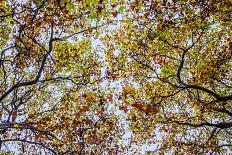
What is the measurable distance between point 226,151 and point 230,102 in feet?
12.7

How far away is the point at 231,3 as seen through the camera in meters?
17.8

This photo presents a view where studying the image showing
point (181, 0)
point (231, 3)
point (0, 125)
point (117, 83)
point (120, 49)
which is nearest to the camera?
point (0, 125)

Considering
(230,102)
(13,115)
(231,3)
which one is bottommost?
(13,115)

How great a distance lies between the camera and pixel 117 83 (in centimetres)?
2483

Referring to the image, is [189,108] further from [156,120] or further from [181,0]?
[181,0]

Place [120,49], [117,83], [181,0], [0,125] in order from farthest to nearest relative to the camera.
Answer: [117,83]
[120,49]
[181,0]
[0,125]

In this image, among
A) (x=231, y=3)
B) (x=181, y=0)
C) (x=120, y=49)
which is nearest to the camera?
(x=231, y=3)

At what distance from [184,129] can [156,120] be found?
3.16 m

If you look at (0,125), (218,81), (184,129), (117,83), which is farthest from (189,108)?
(0,125)

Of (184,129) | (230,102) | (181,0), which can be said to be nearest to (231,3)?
(181,0)

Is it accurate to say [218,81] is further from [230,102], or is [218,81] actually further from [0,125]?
[0,125]

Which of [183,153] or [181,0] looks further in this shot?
[183,153]

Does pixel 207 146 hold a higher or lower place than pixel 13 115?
lower

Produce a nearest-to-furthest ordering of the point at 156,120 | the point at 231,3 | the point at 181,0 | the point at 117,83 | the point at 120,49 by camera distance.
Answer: the point at 231,3, the point at 181,0, the point at 156,120, the point at 120,49, the point at 117,83
